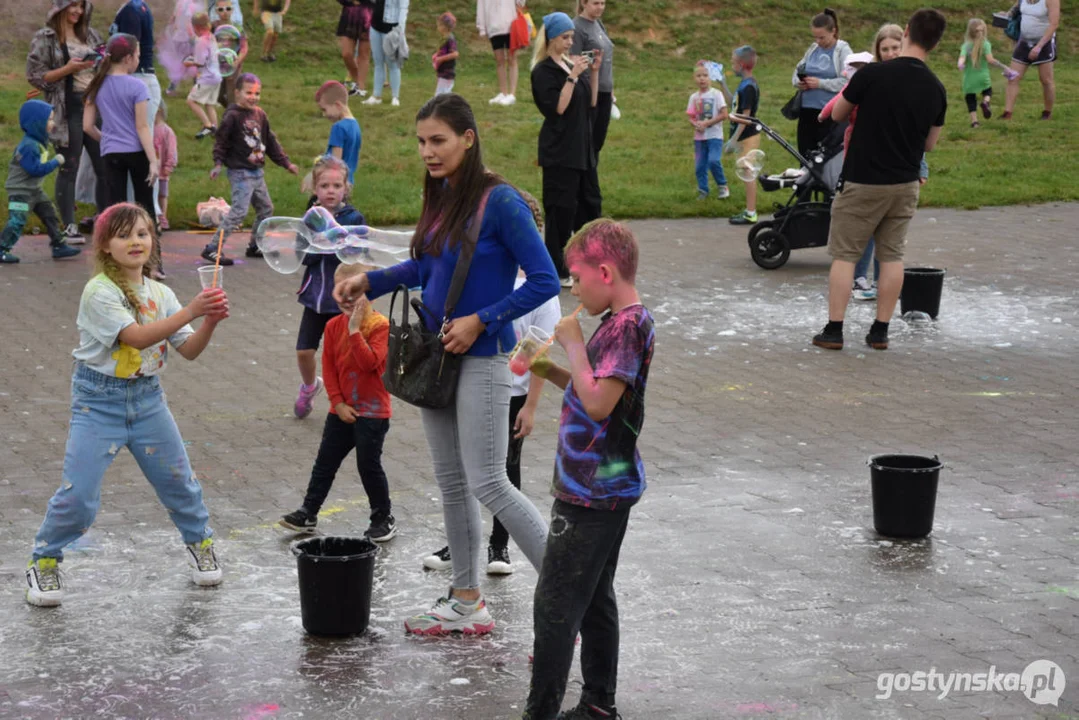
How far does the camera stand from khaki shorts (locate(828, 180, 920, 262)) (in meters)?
9.84

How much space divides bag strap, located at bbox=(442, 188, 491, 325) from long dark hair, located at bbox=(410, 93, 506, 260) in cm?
3

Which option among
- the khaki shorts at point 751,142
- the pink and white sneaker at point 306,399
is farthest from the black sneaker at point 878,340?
the khaki shorts at point 751,142

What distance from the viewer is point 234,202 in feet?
39.7

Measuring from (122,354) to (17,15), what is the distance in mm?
19590

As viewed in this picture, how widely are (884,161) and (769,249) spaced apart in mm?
3016

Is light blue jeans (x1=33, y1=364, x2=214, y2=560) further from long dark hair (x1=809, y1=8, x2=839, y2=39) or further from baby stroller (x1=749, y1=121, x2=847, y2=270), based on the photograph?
long dark hair (x1=809, y1=8, x2=839, y2=39)

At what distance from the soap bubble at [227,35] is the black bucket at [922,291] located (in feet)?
30.6

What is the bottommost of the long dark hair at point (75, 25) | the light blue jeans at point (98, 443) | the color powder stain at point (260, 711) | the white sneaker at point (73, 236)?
the white sneaker at point (73, 236)

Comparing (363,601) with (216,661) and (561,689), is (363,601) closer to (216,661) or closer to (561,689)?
(216,661)

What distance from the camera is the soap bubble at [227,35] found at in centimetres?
1669

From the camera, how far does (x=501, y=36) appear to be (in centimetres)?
2000

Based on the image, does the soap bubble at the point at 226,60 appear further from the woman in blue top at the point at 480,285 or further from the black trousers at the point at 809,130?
the woman in blue top at the point at 480,285

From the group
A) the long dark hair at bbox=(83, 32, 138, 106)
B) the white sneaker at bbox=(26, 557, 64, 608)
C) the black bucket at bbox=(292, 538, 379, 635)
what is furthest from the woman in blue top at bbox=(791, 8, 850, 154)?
the white sneaker at bbox=(26, 557, 64, 608)

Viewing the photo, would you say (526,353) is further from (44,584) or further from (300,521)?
(44,584)
